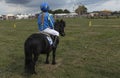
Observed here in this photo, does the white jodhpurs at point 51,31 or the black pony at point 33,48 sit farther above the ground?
the white jodhpurs at point 51,31

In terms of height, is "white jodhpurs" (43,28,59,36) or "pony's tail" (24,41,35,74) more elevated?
"white jodhpurs" (43,28,59,36)

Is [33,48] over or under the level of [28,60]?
over

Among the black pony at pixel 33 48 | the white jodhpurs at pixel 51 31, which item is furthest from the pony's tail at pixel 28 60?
the white jodhpurs at pixel 51 31

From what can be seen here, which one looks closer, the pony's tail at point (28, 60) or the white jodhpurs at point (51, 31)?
the pony's tail at point (28, 60)

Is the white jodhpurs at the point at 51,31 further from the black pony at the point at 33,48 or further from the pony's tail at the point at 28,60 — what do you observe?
the pony's tail at the point at 28,60

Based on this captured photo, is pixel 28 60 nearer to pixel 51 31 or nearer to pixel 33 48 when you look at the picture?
pixel 33 48

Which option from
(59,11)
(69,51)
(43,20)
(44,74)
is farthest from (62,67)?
(59,11)

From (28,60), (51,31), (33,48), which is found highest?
(51,31)

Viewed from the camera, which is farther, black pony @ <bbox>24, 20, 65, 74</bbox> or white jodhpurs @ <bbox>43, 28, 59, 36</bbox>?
white jodhpurs @ <bbox>43, 28, 59, 36</bbox>

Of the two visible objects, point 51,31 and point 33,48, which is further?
point 51,31

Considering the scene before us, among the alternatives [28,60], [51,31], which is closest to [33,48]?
[28,60]

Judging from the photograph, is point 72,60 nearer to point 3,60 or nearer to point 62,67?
point 62,67

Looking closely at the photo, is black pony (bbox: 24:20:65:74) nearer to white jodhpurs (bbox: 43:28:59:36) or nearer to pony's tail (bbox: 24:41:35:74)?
pony's tail (bbox: 24:41:35:74)

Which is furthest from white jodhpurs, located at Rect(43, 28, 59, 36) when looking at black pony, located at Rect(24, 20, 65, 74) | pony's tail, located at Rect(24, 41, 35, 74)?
pony's tail, located at Rect(24, 41, 35, 74)
